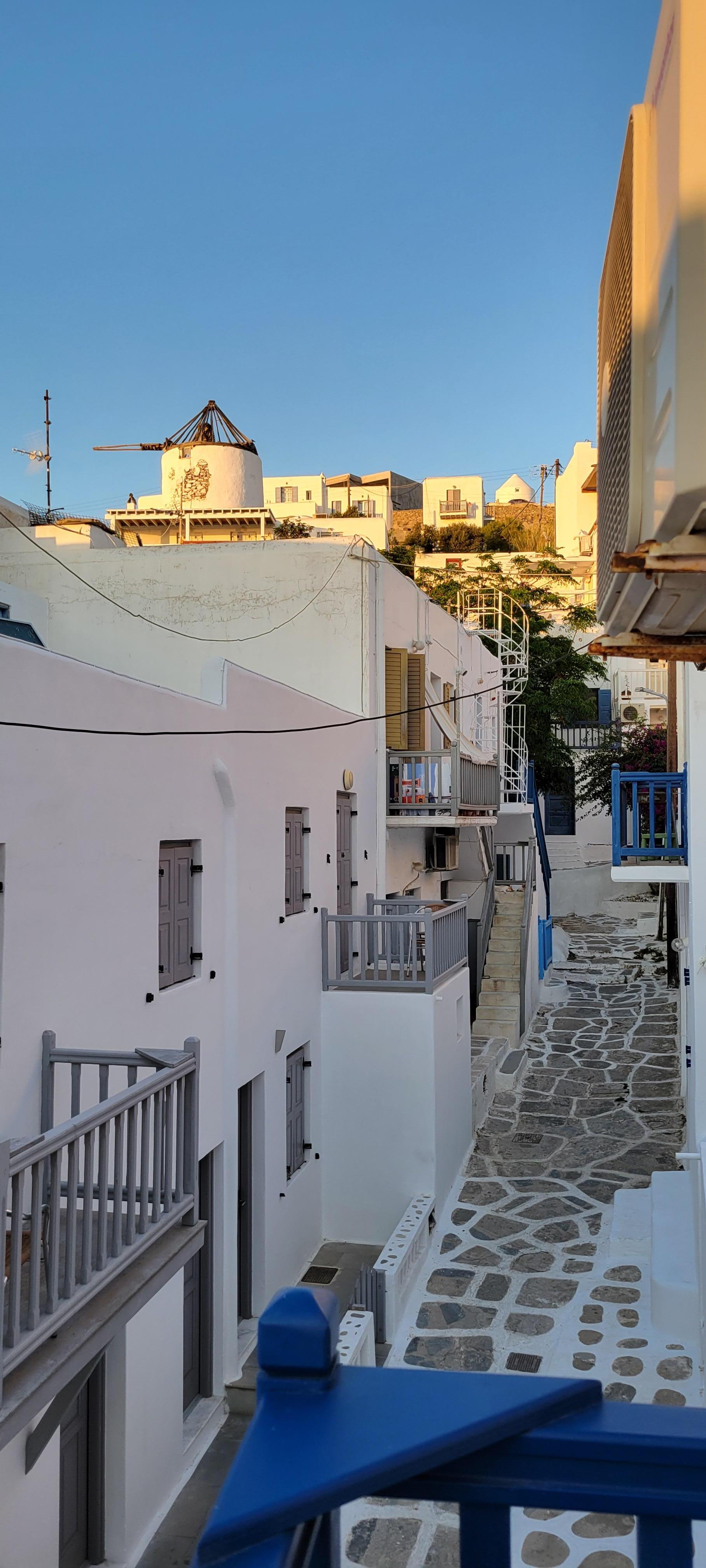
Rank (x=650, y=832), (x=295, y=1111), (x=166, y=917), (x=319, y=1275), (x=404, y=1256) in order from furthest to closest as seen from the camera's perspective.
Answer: (x=295, y=1111) → (x=319, y=1275) → (x=650, y=832) → (x=404, y=1256) → (x=166, y=917)

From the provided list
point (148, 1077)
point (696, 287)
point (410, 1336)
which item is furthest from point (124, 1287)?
point (410, 1336)

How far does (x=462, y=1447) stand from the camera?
107cm

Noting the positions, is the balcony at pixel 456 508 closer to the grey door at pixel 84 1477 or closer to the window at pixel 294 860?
the window at pixel 294 860

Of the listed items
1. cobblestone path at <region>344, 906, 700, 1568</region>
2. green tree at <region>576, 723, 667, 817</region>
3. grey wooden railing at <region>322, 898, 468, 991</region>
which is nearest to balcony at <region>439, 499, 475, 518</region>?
green tree at <region>576, 723, 667, 817</region>

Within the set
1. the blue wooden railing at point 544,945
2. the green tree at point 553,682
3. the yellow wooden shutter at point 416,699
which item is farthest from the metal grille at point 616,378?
the green tree at point 553,682

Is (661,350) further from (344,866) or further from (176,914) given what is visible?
(344,866)

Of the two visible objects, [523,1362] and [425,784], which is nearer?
[523,1362]

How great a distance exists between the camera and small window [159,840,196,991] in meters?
8.71

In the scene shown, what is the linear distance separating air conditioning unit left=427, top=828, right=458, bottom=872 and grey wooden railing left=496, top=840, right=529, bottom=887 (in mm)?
4735

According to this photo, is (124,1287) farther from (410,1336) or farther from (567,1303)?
(567,1303)

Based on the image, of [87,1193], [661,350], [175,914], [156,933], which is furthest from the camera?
[175,914]

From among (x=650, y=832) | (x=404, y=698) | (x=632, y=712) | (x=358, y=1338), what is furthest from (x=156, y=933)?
(x=632, y=712)

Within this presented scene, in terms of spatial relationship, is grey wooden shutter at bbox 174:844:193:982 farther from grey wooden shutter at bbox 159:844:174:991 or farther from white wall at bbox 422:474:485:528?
white wall at bbox 422:474:485:528

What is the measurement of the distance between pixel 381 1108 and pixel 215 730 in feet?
19.2
